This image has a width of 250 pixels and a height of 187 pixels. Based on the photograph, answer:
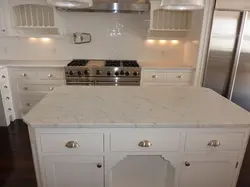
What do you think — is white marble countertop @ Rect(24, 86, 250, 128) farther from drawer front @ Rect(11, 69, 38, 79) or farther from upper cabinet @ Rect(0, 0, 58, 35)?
upper cabinet @ Rect(0, 0, 58, 35)

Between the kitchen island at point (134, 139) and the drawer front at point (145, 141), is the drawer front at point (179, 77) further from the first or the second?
the drawer front at point (145, 141)

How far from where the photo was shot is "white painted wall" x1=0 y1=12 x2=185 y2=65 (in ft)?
11.8

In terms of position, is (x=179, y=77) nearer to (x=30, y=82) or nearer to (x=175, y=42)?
(x=175, y=42)

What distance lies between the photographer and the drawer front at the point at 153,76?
10.7 ft

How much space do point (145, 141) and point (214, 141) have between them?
18.7 inches

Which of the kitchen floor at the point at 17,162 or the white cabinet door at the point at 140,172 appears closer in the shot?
the white cabinet door at the point at 140,172

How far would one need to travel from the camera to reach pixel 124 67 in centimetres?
316

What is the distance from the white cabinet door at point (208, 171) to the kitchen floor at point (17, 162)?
2.51ft

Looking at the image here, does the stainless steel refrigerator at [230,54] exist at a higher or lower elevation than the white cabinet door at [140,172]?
higher

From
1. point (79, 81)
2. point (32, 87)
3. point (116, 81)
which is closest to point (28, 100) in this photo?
point (32, 87)

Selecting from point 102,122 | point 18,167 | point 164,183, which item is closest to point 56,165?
point 102,122

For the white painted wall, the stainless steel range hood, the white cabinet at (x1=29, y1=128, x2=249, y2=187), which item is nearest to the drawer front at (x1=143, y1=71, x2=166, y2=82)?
the white painted wall

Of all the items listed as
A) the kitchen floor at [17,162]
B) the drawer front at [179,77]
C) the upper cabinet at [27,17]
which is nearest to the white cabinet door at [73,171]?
the kitchen floor at [17,162]

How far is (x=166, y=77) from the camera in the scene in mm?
3289
